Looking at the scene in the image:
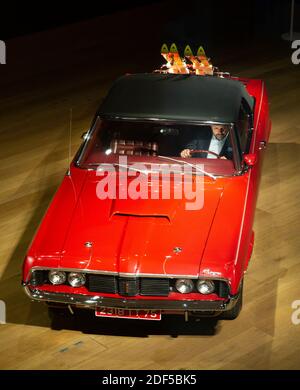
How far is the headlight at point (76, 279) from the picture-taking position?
6.72 meters

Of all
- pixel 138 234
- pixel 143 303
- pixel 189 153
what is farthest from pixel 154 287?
pixel 189 153

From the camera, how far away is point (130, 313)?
6.72 m

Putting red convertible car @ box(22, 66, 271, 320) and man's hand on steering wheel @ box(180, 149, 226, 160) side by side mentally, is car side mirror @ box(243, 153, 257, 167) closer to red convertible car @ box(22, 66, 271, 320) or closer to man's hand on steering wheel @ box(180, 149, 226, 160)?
red convertible car @ box(22, 66, 271, 320)

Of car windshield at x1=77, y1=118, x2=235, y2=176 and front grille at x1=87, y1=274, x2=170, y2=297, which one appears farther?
car windshield at x1=77, y1=118, x2=235, y2=176

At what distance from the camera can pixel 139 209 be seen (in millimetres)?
7184

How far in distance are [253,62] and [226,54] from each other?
0.50 m

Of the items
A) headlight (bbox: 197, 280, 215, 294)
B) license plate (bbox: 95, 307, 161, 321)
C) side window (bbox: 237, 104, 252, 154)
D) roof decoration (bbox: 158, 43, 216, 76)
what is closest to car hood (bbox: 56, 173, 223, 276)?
headlight (bbox: 197, 280, 215, 294)

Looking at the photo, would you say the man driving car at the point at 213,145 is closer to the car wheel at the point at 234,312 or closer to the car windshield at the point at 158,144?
the car windshield at the point at 158,144

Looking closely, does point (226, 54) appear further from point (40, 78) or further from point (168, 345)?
point (168, 345)

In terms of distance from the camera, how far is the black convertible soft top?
780 cm

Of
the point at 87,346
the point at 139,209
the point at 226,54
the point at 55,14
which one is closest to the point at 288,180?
the point at 139,209

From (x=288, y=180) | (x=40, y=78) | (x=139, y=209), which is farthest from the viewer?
(x=40, y=78)

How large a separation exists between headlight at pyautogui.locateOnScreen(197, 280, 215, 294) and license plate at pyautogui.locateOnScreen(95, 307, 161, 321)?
336 mm
